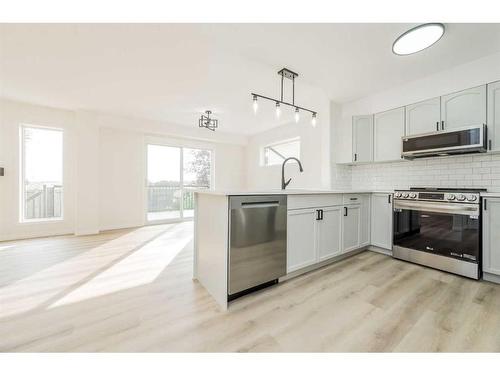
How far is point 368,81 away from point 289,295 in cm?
292

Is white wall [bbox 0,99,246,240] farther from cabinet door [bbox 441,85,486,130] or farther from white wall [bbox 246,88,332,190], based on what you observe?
cabinet door [bbox 441,85,486,130]

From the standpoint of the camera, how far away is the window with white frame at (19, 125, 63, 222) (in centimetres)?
384

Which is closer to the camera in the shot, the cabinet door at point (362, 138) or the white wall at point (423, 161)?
the white wall at point (423, 161)

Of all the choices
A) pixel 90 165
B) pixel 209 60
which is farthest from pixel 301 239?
pixel 90 165

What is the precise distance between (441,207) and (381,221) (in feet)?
2.37

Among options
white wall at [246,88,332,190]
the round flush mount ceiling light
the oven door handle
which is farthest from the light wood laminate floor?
the round flush mount ceiling light

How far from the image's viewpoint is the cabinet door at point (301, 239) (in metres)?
2.09

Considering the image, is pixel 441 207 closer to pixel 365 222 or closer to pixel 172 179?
pixel 365 222

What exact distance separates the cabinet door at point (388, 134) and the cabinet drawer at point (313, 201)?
3.66 ft

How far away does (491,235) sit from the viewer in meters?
2.08

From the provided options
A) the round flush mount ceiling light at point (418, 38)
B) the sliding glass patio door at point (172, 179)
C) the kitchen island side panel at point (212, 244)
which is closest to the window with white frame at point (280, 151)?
the sliding glass patio door at point (172, 179)

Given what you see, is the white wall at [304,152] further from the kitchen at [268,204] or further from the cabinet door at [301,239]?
the cabinet door at [301,239]

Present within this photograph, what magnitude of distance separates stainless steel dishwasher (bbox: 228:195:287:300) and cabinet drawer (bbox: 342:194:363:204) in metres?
1.09
